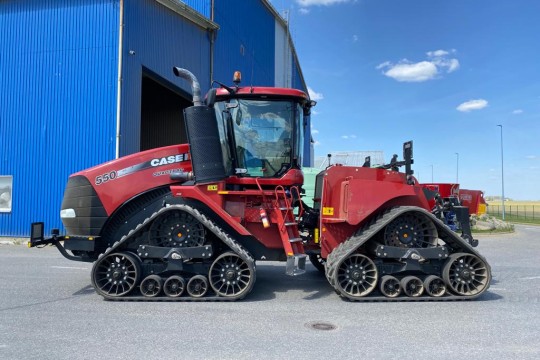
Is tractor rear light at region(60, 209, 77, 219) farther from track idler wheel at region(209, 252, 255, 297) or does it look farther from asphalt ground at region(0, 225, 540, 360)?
track idler wheel at region(209, 252, 255, 297)

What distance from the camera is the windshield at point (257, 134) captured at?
5309mm

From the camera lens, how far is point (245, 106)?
530 cm

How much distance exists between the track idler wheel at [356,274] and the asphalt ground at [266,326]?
20 cm

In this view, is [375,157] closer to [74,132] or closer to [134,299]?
[74,132]

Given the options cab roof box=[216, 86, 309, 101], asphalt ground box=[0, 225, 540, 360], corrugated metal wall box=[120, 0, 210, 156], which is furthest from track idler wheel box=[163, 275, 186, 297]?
corrugated metal wall box=[120, 0, 210, 156]

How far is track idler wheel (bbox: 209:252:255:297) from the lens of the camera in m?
4.91

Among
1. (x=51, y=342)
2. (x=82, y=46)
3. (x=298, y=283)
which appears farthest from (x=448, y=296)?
(x=82, y=46)

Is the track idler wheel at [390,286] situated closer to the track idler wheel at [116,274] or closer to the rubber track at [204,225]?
the rubber track at [204,225]

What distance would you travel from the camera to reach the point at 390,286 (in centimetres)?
501

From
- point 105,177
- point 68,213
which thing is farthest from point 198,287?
point 68,213

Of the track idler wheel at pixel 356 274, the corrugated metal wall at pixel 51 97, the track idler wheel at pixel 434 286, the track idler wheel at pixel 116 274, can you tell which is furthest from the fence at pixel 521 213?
the track idler wheel at pixel 116 274

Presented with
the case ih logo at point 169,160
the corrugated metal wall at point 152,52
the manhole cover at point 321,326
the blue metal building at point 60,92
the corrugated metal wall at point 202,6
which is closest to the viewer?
the manhole cover at point 321,326

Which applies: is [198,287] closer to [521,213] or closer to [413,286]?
[413,286]

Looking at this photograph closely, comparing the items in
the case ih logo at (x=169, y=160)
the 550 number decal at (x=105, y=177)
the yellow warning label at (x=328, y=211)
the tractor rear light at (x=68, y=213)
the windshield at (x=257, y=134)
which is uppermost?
the windshield at (x=257, y=134)
